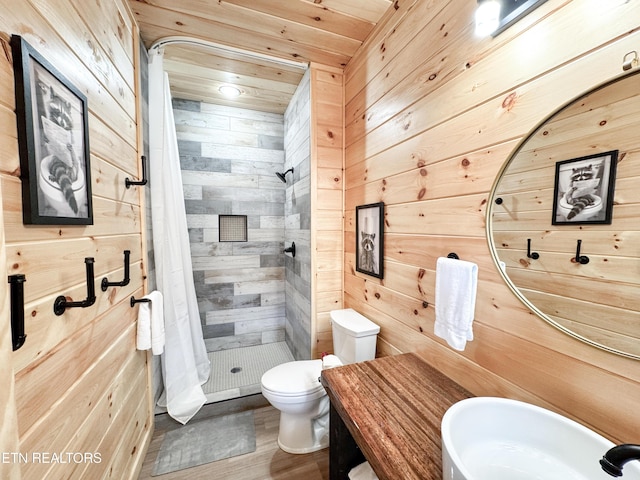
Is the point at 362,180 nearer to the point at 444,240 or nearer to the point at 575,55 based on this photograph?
the point at 444,240

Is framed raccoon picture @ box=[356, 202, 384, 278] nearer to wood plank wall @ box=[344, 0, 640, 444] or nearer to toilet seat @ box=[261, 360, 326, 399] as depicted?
wood plank wall @ box=[344, 0, 640, 444]

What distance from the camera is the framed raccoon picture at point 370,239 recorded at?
1.54m

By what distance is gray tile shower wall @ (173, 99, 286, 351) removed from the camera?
253 centimetres

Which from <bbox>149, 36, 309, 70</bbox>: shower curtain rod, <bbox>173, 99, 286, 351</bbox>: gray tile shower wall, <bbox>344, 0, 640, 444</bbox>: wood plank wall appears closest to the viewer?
<bbox>344, 0, 640, 444</bbox>: wood plank wall

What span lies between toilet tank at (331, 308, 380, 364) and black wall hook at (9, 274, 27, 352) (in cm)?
135

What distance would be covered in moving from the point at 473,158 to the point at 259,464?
6.47 feet

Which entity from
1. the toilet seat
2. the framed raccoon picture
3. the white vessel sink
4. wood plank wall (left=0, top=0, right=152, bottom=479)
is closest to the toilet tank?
the toilet seat

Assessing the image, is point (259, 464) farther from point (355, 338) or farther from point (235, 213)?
point (235, 213)

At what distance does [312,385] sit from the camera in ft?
4.91

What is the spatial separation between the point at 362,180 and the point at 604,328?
1341 millimetres

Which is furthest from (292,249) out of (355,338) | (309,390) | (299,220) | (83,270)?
(83,270)

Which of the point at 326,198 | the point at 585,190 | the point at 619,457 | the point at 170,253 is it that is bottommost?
the point at 619,457

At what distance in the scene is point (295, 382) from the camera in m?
1.52

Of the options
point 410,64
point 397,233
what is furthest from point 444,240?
point 410,64
